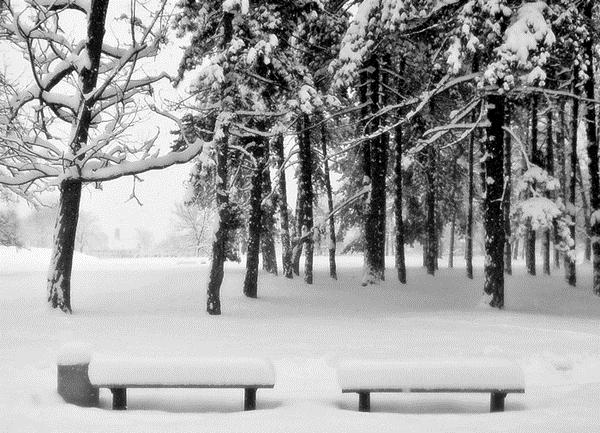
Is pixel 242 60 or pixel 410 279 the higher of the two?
pixel 242 60

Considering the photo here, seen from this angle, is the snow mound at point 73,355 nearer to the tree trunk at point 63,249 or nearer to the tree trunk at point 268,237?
the tree trunk at point 63,249

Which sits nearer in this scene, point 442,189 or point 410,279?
point 410,279

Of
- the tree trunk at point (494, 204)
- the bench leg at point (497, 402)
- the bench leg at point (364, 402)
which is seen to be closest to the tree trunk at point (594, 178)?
the tree trunk at point (494, 204)

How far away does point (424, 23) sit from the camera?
15.3 meters

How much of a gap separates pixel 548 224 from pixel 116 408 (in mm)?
12852

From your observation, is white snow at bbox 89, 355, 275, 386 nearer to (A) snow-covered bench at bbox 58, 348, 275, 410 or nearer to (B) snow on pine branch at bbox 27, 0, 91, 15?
(A) snow-covered bench at bbox 58, 348, 275, 410

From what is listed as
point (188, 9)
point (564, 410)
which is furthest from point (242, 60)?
point (564, 410)

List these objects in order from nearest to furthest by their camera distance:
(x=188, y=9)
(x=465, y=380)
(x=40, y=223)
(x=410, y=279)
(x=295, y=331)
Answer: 1. (x=465, y=380)
2. (x=295, y=331)
3. (x=188, y=9)
4. (x=410, y=279)
5. (x=40, y=223)

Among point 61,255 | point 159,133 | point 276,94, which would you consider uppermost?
point 276,94

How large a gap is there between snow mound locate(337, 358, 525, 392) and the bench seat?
96 centimetres

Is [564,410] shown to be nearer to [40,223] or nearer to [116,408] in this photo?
[116,408]

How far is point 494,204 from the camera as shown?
1515 centimetres

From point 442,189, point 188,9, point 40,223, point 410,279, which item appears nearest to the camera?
point 188,9

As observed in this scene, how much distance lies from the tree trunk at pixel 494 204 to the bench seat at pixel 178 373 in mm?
10265
